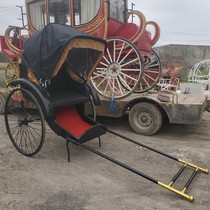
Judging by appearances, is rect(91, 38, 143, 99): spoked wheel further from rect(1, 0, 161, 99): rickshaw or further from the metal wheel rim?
the metal wheel rim

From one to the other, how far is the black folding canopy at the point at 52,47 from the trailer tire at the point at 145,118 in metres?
1.57

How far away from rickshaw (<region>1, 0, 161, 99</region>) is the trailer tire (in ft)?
1.32

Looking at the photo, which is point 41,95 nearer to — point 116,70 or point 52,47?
point 52,47

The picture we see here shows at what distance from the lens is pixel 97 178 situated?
3580 mm

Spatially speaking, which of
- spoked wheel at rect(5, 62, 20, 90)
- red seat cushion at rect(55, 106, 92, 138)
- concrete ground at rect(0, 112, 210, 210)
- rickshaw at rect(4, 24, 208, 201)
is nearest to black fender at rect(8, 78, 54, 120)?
rickshaw at rect(4, 24, 208, 201)

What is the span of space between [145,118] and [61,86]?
70.2 inches

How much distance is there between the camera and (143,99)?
17.9 feet

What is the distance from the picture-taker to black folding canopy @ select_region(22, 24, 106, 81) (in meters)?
3.84

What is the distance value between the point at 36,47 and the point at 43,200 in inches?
87.5

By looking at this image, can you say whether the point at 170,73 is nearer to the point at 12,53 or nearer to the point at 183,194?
the point at 12,53

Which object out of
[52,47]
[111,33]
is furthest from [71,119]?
[111,33]

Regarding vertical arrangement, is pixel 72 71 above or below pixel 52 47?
below

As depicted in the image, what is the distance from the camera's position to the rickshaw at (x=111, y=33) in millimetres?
5777

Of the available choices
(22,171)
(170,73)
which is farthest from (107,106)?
(170,73)
